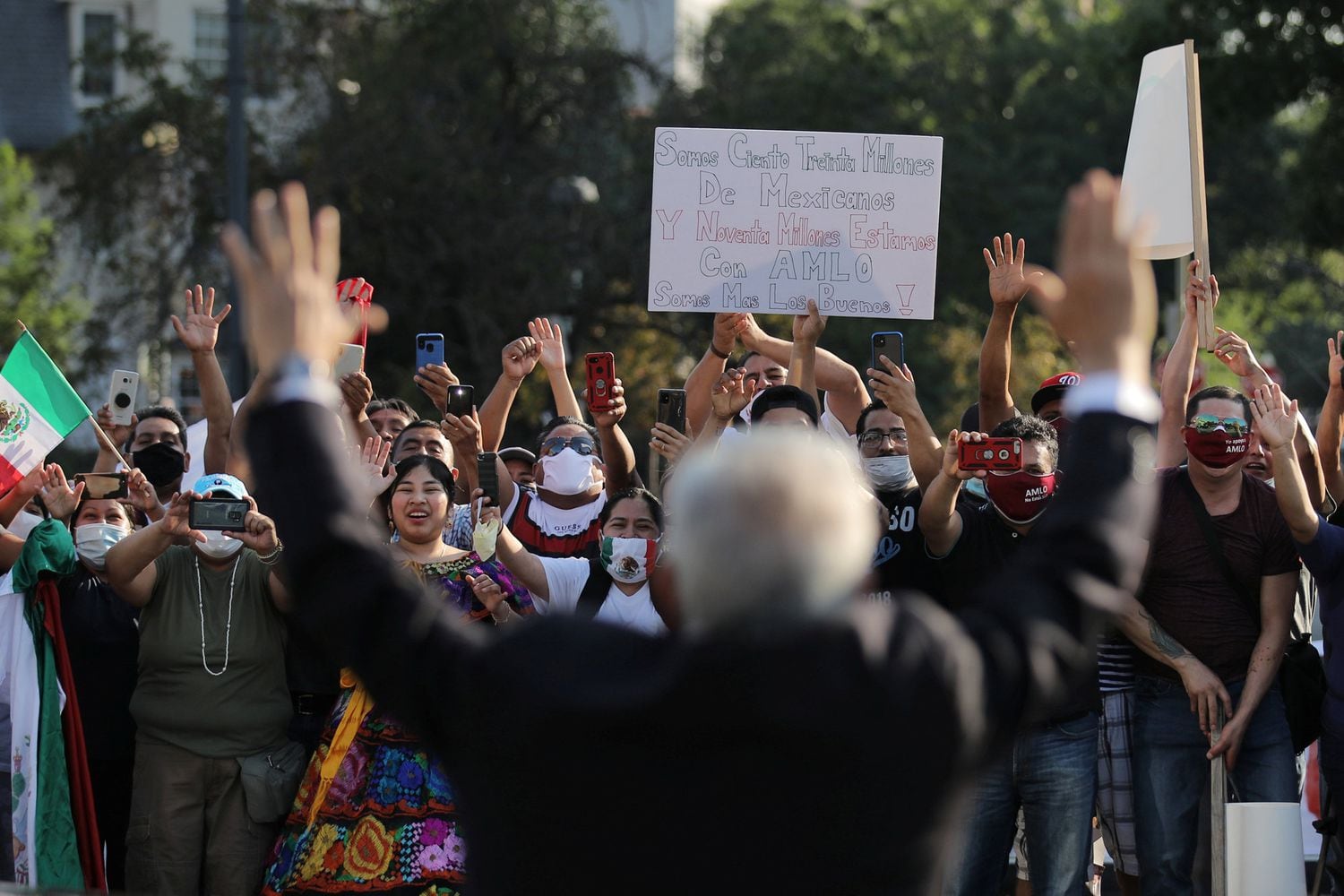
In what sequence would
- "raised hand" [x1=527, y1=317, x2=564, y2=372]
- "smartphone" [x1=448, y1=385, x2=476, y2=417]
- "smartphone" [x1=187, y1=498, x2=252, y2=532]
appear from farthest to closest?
"raised hand" [x1=527, y1=317, x2=564, y2=372]
"smartphone" [x1=448, y1=385, x2=476, y2=417]
"smartphone" [x1=187, y1=498, x2=252, y2=532]

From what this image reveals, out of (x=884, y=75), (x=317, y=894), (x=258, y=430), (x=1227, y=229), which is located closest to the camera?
(x=258, y=430)

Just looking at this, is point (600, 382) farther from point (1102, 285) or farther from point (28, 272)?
point (28, 272)

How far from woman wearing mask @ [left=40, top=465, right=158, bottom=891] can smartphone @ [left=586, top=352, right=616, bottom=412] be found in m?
1.84

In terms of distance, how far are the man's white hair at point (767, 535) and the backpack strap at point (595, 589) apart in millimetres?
3758

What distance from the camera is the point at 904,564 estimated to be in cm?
596

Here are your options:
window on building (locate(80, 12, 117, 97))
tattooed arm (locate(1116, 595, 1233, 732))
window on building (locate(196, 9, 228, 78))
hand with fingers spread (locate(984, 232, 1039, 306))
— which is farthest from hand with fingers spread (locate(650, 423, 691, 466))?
window on building (locate(196, 9, 228, 78))

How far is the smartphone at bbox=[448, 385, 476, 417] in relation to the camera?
22.4 feet

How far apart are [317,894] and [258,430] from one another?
3600mm

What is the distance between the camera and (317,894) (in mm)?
5633

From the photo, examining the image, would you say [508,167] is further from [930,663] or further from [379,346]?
[930,663]

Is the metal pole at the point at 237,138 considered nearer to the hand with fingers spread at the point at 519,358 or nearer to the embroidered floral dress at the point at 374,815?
the hand with fingers spread at the point at 519,358

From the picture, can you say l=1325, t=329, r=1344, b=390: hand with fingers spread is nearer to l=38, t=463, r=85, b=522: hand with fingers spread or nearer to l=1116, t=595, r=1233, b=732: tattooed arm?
l=1116, t=595, r=1233, b=732: tattooed arm

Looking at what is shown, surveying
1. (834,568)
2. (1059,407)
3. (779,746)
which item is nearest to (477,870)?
(779,746)

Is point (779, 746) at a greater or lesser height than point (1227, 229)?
lesser
